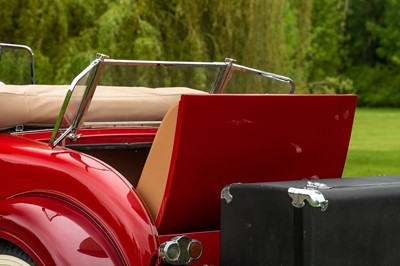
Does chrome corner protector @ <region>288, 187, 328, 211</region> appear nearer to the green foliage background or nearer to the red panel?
the red panel

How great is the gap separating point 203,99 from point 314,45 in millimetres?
49106

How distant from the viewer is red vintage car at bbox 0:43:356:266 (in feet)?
10.3

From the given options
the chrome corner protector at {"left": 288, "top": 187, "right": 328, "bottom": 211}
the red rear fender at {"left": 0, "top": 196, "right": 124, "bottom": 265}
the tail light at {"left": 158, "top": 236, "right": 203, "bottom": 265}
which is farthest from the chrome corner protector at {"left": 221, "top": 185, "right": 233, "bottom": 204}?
the red rear fender at {"left": 0, "top": 196, "right": 124, "bottom": 265}

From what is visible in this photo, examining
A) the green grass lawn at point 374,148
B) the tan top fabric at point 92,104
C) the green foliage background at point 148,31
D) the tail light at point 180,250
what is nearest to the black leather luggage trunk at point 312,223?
the tail light at point 180,250

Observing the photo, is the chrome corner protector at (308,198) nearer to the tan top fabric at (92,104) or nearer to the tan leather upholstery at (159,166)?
the tan leather upholstery at (159,166)

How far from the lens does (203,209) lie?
11.1 feet

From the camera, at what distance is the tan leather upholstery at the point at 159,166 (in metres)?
3.21

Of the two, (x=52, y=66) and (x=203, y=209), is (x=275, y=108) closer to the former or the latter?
(x=203, y=209)

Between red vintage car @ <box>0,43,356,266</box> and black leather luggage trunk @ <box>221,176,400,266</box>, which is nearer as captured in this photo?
black leather luggage trunk @ <box>221,176,400,266</box>

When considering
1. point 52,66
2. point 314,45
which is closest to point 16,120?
point 52,66

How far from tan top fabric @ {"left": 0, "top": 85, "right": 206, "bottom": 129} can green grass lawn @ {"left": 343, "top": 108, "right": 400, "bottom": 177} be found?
8.72 metres

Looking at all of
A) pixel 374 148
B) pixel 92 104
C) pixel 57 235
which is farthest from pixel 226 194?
pixel 374 148

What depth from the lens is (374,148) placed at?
2061 centimetres

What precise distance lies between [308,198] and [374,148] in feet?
59.1
